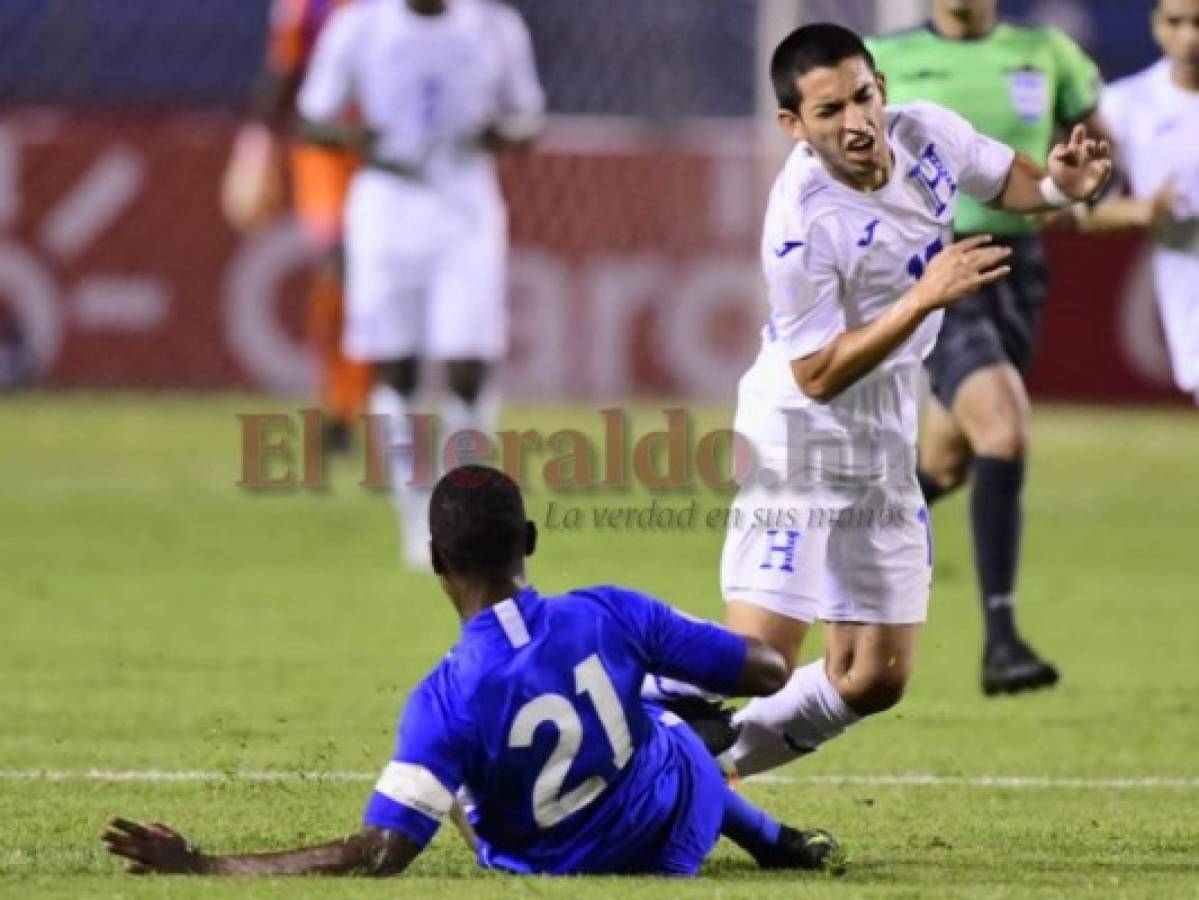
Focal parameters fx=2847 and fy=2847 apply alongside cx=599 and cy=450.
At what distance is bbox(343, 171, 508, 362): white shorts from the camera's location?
11.5 meters

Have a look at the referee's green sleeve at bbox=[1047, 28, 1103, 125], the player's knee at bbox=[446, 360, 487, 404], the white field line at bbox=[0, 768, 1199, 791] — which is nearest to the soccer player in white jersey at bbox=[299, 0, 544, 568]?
the player's knee at bbox=[446, 360, 487, 404]

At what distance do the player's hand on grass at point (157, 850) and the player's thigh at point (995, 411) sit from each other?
392cm

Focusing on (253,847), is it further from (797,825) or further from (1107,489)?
(1107,489)

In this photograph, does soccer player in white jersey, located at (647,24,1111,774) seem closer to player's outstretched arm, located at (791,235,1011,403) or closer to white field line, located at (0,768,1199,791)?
player's outstretched arm, located at (791,235,1011,403)

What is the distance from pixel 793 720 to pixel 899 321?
1.14m

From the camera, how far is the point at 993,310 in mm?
8734

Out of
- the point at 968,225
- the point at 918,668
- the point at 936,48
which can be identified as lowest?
the point at 918,668

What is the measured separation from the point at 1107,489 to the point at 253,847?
9.91m

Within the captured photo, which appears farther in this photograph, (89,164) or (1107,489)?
(89,164)

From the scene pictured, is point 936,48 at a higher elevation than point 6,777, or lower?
higher

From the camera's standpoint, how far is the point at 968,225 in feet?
28.5

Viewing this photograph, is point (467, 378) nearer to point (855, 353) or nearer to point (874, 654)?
point (874, 654)

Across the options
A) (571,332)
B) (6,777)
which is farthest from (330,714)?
(571,332)

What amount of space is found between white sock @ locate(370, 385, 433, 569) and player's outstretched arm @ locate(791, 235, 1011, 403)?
18.7ft
